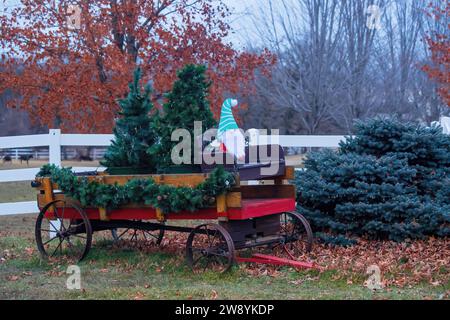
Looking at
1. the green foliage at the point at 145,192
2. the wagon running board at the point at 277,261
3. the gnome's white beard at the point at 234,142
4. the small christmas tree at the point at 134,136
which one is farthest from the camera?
the small christmas tree at the point at 134,136

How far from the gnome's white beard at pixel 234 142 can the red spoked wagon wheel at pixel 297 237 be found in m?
1.18

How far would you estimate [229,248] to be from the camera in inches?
251

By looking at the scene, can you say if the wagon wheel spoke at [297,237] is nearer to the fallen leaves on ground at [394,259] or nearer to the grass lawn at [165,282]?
the fallen leaves on ground at [394,259]

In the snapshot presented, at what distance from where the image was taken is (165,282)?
6293 millimetres

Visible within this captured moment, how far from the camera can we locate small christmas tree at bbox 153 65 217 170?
718 cm

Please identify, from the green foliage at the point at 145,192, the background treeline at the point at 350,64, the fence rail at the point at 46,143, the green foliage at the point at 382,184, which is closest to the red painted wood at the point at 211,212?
the green foliage at the point at 145,192

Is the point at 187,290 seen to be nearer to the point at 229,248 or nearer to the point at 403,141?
the point at 229,248

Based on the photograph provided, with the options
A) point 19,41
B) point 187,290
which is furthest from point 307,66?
point 187,290

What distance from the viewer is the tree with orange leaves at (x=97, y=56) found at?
12.7 metres

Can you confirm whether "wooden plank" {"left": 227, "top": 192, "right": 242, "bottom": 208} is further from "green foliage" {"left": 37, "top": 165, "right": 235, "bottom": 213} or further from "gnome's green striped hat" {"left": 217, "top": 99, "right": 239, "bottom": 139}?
"gnome's green striped hat" {"left": 217, "top": 99, "right": 239, "bottom": 139}

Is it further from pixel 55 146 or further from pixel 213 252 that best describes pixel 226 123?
pixel 55 146

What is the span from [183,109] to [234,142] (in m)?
0.83

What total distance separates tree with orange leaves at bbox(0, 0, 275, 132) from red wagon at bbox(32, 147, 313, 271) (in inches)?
210
